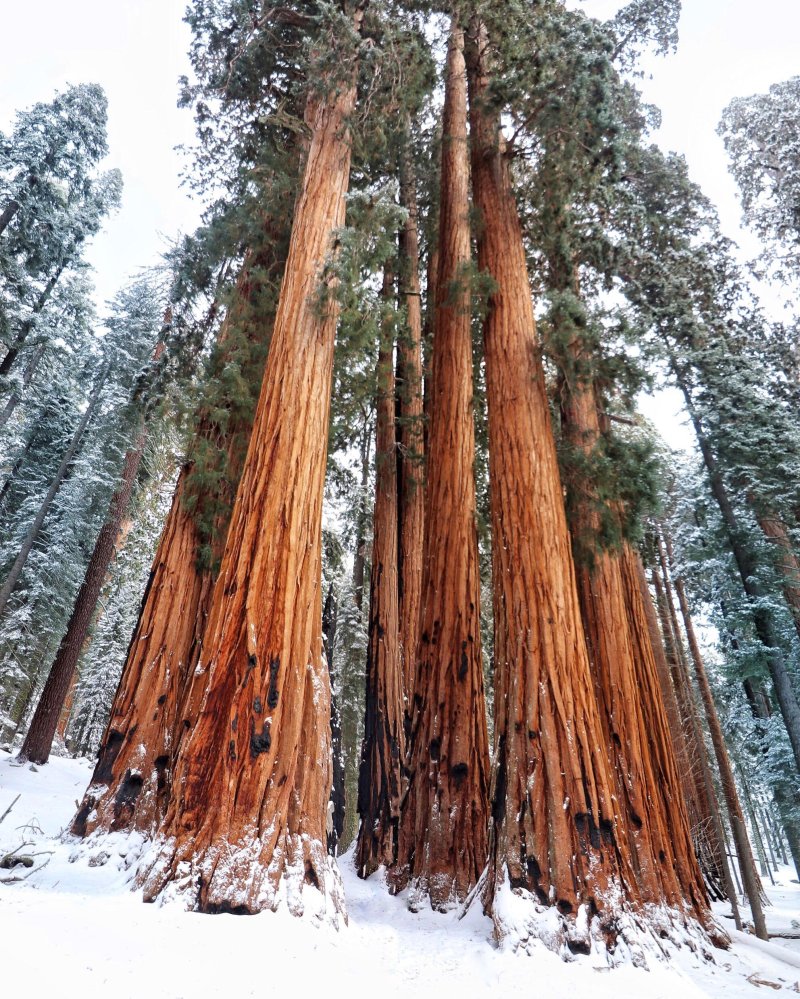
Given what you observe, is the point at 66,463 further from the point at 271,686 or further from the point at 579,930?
the point at 579,930

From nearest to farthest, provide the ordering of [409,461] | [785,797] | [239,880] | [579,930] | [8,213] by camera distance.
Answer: [239,880], [579,930], [409,461], [8,213], [785,797]

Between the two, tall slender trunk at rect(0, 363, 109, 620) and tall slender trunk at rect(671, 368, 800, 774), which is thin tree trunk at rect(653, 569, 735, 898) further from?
tall slender trunk at rect(0, 363, 109, 620)

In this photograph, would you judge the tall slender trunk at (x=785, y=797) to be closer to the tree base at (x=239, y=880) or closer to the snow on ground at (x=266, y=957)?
the snow on ground at (x=266, y=957)

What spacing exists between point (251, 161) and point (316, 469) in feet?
19.8

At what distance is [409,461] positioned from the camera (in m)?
8.46

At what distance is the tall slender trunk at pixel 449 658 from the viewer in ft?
15.2

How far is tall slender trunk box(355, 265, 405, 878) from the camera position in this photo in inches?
236

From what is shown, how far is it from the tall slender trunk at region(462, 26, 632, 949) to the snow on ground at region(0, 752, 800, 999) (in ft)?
1.35

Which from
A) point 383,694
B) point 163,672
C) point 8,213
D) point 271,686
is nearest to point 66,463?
point 8,213

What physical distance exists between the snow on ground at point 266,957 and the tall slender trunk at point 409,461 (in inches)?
149

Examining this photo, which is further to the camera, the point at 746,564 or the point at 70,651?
the point at 70,651

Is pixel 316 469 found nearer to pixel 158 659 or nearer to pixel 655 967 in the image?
pixel 158 659

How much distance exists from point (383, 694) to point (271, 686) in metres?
3.49

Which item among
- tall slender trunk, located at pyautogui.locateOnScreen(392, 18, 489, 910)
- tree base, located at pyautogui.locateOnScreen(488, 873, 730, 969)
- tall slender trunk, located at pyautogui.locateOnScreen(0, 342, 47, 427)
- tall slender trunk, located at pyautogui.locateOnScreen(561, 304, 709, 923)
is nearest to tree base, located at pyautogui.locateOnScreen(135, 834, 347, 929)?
tree base, located at pyautogui.locateOnScreen(488, 873, 730, 969)
